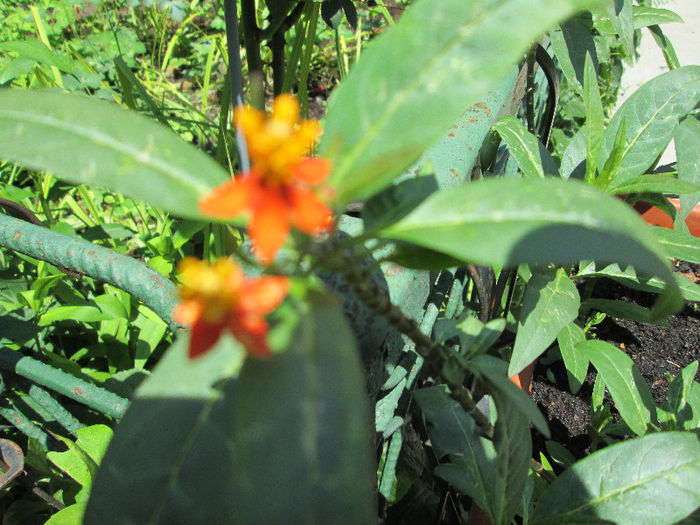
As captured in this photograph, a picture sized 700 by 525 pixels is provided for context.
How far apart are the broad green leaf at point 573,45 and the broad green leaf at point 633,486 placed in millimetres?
711

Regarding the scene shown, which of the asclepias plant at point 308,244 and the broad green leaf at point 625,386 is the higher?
the asclepias plant at point 308,244

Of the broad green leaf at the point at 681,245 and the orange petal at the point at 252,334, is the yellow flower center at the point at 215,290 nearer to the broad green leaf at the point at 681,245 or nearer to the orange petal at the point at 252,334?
the orange petal at the point at 252,334

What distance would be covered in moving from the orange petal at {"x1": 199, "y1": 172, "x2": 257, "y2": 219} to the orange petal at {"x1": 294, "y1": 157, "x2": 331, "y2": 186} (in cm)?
3

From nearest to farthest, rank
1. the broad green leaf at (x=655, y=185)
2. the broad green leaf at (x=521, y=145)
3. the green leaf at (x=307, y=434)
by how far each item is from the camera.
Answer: the green leaf at (x=307, y=434) < the broad green leaf at (x=655, y=185) < the broad green leaf at (x=521, y=145)

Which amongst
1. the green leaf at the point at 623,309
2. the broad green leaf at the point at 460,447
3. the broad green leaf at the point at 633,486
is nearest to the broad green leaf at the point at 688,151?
the green leaf at the point at 623,309

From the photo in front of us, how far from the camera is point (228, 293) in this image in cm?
26

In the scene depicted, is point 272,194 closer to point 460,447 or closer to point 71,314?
point 460,447

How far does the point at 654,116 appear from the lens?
95 centimetres

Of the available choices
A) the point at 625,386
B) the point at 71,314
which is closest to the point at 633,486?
the point at 625,386

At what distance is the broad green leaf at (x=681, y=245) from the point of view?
865 millimetres

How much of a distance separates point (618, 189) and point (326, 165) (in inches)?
30.4

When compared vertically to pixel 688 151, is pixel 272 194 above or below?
above

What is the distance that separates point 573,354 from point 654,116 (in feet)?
1.59

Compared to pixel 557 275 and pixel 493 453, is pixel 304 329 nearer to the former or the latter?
pixel 493 453
